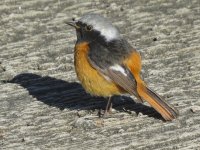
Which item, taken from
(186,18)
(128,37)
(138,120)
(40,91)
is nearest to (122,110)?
(138,120)

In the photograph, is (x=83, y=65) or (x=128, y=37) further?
(x=128, y=37)

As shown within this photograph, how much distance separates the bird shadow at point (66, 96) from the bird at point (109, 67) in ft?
0.56

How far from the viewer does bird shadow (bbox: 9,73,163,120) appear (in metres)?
7.54

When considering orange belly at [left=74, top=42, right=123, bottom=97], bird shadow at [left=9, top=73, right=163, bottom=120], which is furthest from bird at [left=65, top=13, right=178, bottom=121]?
bird shadow at [left=9, top=73, right=163, bottom=120]

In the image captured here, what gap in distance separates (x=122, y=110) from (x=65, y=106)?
0.61 m

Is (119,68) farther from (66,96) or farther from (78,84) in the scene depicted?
(78,84)

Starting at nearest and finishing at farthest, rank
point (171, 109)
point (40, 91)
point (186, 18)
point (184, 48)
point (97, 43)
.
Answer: point (171, 109) → point (97, 43) → point (40, 91) → point (184, 48) → point (186, 18)

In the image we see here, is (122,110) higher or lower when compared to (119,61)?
lower

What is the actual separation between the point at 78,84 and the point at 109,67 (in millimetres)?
1053

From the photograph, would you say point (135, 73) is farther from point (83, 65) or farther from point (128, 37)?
point (128, 37)

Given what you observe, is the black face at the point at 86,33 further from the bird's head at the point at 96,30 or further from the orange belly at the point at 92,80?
the orange belly at the point at 92,80

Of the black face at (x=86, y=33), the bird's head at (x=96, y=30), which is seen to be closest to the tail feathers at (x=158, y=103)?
the bird's head at (x=96, y=30)

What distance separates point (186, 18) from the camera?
9.49 meters

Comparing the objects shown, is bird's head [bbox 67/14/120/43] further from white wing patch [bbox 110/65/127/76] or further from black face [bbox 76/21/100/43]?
white wing patch [bbox 110/65/127/76]
